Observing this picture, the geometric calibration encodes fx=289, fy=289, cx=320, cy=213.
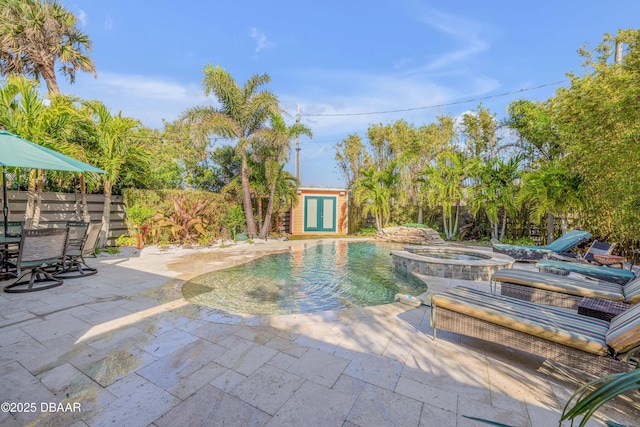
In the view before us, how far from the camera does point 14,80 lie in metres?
6.43

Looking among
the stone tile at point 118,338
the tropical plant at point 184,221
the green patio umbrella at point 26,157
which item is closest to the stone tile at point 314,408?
the stone tile at point 118,338

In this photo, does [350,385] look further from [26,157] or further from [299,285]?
[26,157]

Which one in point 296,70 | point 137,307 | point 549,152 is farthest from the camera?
point 296,70

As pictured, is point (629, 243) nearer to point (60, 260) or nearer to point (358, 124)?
point (60, 260)

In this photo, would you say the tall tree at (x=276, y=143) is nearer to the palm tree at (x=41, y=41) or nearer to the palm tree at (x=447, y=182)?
the palm tree at (x=447, y=182)

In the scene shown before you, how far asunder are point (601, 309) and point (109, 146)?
33.1 ft

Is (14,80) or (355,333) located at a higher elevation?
(14,80)

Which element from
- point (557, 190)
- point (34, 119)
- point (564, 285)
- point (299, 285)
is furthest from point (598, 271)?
point (34, 119)

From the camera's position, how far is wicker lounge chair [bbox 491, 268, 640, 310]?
11.0 ft

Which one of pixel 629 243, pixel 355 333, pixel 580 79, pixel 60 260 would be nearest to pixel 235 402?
pixel 355 333

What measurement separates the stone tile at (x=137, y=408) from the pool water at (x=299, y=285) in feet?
5.56

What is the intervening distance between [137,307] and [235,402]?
2.53 meters

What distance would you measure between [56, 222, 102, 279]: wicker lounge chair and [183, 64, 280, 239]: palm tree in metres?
5.89

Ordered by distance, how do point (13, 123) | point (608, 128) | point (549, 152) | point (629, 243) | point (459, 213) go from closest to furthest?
point (608, 128), point (13, 123), point (629, 243), point (549, 152), point (459, 213)
